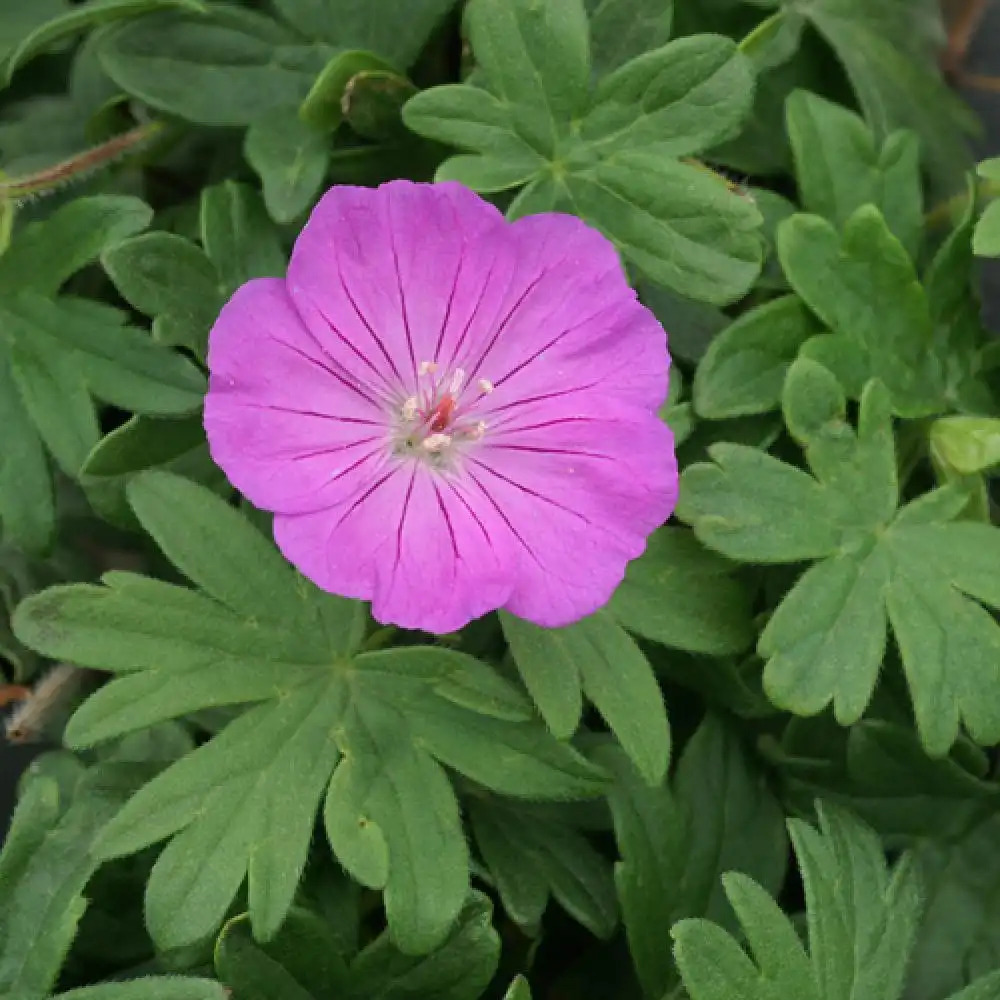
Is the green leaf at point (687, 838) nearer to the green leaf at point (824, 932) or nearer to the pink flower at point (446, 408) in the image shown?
the green leaf at point (824, 932)

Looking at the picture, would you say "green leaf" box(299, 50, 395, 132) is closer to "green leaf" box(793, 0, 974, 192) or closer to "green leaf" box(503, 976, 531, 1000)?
"green leaf" box(793, 0, 974, 192)

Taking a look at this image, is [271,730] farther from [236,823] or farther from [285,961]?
[285,961]

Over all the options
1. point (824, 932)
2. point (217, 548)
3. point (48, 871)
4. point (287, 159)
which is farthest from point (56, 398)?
point (824, 932)

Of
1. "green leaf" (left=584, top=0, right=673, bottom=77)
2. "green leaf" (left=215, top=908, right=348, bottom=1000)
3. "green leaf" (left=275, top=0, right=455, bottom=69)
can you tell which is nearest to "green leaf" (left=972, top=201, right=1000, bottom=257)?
"green leaf" (left=584, top=0, right=673, bottom=77)

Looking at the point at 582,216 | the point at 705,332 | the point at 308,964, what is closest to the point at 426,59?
the point at 582,216

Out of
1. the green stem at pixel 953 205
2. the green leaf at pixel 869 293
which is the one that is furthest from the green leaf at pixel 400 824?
the green stem at pixel 953 205

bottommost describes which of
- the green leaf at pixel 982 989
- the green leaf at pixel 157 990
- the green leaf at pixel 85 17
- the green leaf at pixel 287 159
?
the green leaf at pixel 982 989

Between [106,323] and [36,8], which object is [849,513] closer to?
[106,323]
